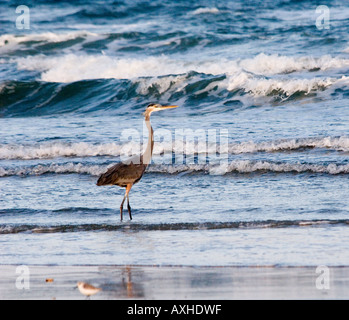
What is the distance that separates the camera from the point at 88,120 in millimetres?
15883

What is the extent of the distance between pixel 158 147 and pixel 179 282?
6869mm

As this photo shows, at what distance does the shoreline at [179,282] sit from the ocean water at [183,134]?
0.87 ft

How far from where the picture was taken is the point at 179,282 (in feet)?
18.8

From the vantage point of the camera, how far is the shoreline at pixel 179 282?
535cm

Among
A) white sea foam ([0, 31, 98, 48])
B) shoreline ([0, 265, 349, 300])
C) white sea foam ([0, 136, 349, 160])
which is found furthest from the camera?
white sea foam ([0, 31, 98, 48])

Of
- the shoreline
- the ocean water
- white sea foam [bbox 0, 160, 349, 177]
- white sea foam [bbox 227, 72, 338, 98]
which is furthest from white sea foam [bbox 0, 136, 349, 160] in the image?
the shoreline

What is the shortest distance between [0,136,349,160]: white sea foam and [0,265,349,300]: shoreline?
5793mm

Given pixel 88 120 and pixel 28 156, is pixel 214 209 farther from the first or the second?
pixel 88 120

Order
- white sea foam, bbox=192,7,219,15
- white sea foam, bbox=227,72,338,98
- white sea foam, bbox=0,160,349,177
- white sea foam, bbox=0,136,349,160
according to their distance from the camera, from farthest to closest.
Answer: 1. white sea foam, bbox=192,7,219,15
2. white sea foam, bbox=227,72,338,98
3. white sea foam, bbox=0,136,349,160
4. white sea foam, bbox=0,160,349,177

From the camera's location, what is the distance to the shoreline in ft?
17.6

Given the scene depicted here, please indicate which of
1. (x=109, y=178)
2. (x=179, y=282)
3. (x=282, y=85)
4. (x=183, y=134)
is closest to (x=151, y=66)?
(x=282, y=85)

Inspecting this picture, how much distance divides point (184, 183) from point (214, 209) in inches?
68.9

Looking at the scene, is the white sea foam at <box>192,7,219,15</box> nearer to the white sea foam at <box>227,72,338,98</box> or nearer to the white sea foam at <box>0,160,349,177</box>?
the white sea foam at <box>227,72,338,98</box>

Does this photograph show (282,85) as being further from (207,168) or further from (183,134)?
(207,168)
